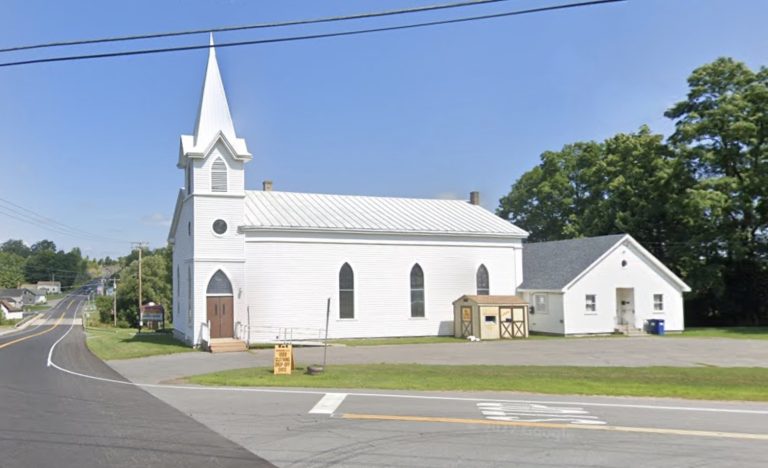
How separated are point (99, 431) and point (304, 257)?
2274cm

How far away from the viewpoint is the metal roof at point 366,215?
3419 cm

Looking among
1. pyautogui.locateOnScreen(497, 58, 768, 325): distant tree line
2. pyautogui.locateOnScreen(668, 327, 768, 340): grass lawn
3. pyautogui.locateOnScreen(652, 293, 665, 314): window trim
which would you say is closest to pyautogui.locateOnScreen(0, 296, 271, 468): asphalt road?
pyautogui.locateOnScreen(668, 327, 768, 340): grass lawn

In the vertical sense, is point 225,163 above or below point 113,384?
above

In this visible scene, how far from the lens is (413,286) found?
3609 centimetres

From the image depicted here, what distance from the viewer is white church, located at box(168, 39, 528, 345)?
31375 mm

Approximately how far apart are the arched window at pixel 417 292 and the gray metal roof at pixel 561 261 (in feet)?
22.7

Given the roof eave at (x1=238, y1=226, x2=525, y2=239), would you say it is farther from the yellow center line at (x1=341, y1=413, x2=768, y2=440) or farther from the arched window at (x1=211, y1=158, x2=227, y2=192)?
the yellow center line at (x1=341, y1=413, x2=768, y2=440)

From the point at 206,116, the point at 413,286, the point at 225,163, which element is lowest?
the point at 413,286

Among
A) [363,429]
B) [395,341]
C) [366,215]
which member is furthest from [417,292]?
[363,429]

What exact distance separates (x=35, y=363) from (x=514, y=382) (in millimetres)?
17997

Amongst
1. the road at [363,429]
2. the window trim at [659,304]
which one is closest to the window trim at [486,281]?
the window trim at [659,304]

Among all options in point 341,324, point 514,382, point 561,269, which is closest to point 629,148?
point 561,269

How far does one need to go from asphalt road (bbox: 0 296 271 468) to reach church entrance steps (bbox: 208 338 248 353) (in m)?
10.5

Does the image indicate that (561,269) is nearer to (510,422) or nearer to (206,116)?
(206,116)
